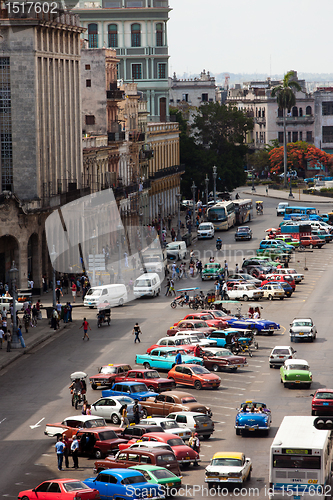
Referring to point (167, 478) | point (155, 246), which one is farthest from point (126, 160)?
point (167, 478)

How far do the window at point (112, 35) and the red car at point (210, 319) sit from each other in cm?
8316

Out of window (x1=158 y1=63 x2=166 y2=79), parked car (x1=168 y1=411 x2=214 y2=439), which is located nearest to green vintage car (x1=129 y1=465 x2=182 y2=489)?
parked car (x1=168 y1=411 x2=214 y2=439)

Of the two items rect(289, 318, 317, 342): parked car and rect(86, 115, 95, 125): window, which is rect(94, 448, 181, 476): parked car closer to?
rect(289, 318, 317, 342): parked car

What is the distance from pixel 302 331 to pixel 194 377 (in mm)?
12036

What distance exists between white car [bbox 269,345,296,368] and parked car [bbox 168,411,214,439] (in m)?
12.9

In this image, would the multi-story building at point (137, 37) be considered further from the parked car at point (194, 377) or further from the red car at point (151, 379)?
the red car at point (151, 379)

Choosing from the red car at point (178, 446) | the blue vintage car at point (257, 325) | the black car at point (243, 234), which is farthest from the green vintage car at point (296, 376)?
the black car at point (243, 234)

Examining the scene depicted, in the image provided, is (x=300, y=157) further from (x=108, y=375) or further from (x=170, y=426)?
(x=170, y=426)

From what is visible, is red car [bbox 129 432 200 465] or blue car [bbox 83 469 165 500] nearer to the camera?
blue car [bbox 83 469 165 500]

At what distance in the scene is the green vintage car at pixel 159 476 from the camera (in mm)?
32844

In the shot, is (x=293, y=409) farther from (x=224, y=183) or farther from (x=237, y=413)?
(x=224, y=183)

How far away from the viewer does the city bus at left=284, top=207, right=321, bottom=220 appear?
373 feet

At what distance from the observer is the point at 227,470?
33844 mm

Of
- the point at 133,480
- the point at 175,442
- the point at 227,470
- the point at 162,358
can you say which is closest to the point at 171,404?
the point at 175,442
